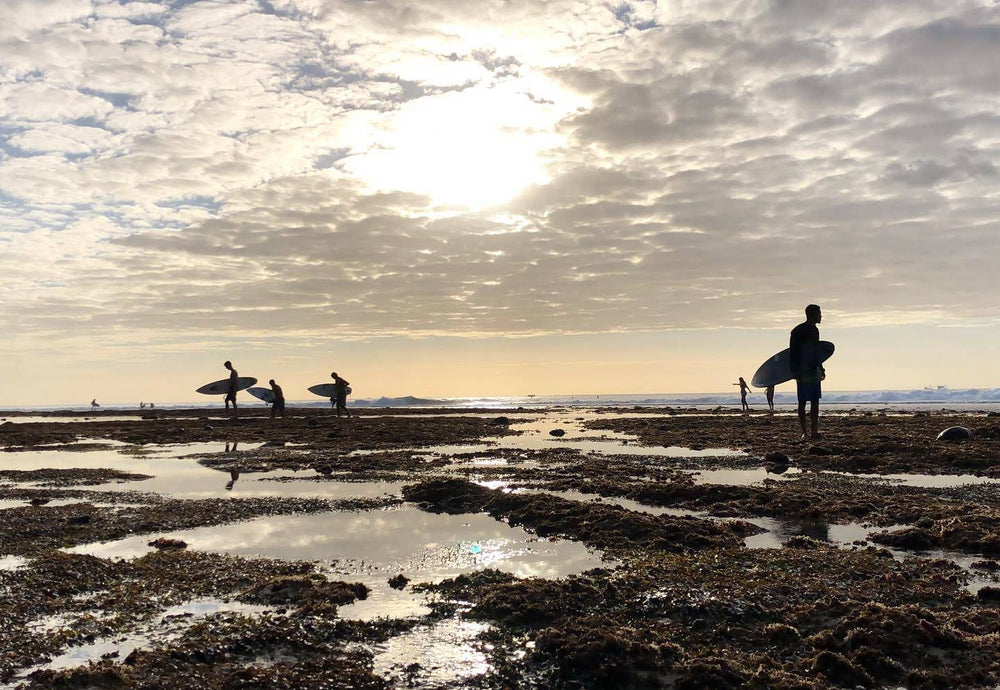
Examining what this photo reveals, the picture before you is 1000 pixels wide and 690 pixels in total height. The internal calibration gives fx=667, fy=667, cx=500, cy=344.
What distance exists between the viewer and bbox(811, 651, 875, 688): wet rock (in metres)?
4.48

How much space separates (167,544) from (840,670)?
8.00 metres

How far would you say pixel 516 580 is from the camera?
6.84 meters

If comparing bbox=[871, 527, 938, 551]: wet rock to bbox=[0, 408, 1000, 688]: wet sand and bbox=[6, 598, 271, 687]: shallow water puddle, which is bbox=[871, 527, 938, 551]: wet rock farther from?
bbox=[6, 598, 271, 687]: shallow water puddle

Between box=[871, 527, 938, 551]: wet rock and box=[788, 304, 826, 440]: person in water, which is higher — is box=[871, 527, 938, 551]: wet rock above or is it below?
below

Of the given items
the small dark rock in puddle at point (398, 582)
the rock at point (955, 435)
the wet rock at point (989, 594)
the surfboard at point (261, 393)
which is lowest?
the small dark rock in puddle at point (398, 582)

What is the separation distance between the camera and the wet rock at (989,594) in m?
5.86

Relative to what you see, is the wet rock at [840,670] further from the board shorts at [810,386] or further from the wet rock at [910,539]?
the board shorts at [810,386]

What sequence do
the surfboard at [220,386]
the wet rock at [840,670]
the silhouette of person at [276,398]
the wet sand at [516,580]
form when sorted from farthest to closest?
the surfboard at [220,386], the silhouette of person at [276,398], the wet sand at [516,580], the wet rock at [840,670]

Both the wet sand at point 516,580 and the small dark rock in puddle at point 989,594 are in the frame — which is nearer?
the wet sand at point 516,580

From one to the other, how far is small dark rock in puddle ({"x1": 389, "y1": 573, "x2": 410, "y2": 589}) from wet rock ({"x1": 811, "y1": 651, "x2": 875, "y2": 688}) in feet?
12.7

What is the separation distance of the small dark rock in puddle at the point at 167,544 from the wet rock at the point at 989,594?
8.91 meters

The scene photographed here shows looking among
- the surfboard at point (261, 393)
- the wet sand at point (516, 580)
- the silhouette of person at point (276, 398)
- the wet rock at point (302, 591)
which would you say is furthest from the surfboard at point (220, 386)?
the wet rock at point (302, 591)

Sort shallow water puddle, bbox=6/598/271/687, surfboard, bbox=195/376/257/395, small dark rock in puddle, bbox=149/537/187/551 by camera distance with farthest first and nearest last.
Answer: surfboard, bbox=195/376/257/395
small dark rock in puddle, bbox=149/537/187/551
shallow water puddle, bbox=6/598/271/687

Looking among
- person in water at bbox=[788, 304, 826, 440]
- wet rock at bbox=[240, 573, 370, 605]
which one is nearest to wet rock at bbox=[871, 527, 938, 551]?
wet rock at bbox=[240, 573, 370, 605]
